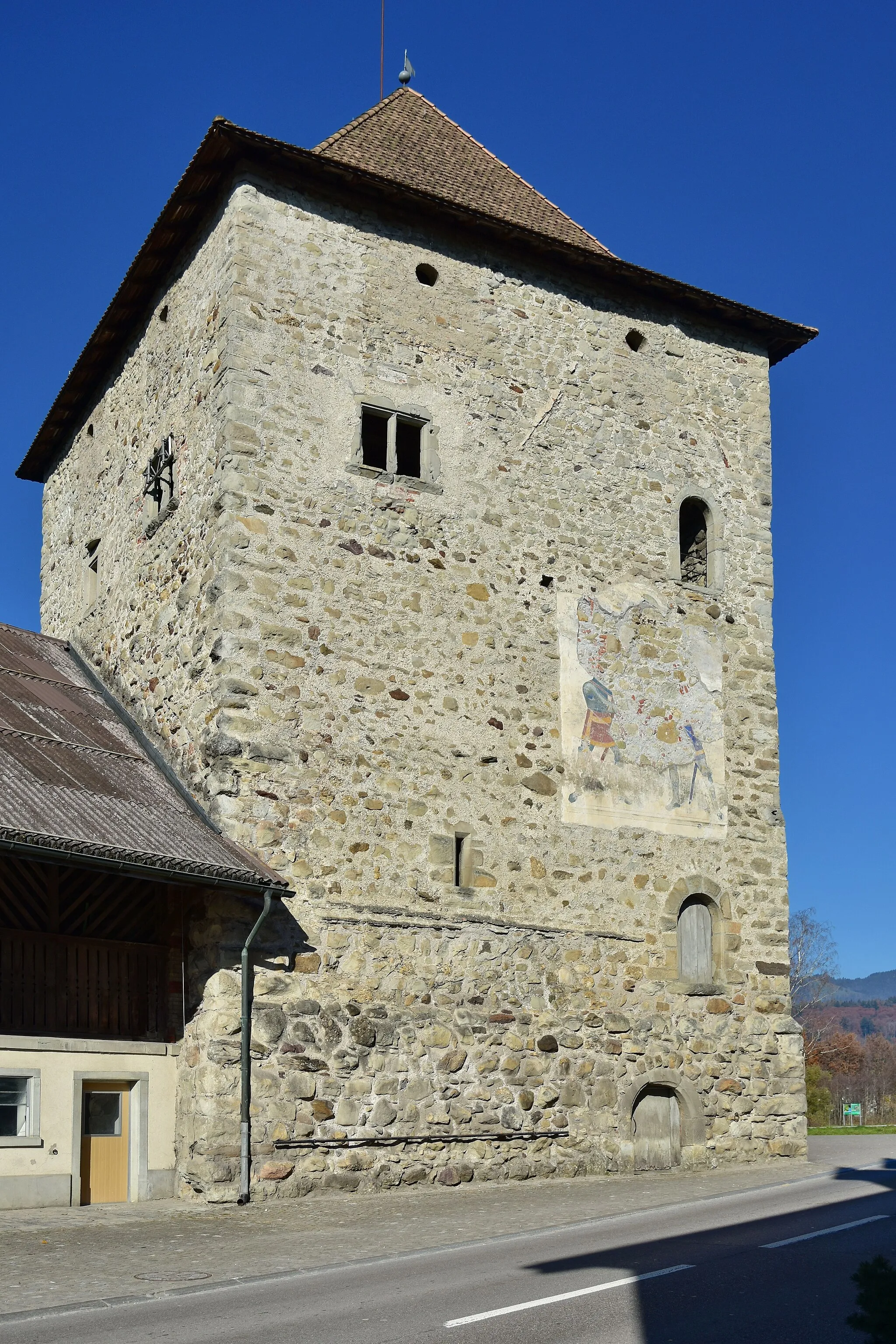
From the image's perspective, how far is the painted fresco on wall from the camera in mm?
14711

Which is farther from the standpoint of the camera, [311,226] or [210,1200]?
[311,226]

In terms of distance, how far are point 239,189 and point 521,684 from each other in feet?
19.0

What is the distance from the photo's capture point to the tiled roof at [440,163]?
15234 mm

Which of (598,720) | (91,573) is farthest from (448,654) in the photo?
(91,573)

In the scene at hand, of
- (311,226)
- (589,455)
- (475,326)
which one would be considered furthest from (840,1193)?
(311,226)

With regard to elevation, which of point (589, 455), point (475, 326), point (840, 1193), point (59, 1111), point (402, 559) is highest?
point (475, 326)

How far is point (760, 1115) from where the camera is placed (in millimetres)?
15062

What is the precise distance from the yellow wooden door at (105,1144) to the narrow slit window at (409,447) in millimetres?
6709

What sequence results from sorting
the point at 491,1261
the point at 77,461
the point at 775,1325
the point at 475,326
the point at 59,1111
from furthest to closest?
the point at 77,461 → the point at 475,326 → the point at 59,1111 → the point at 491,1261 → the point at 775,1325

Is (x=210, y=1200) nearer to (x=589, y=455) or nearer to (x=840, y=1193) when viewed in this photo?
(x=840, y=1193)

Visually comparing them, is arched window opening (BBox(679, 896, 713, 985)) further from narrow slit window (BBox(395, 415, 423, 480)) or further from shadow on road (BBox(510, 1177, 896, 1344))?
narrow slit window (BBox(395, 415, 423, 480))

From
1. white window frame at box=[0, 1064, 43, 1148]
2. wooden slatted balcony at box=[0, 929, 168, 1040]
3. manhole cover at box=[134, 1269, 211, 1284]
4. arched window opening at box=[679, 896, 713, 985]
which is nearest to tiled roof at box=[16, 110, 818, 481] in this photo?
arched window opening at box=[679, 896, 713, 985]

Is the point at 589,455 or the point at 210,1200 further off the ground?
the point at 589,455

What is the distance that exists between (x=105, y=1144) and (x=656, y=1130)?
5849 mm
